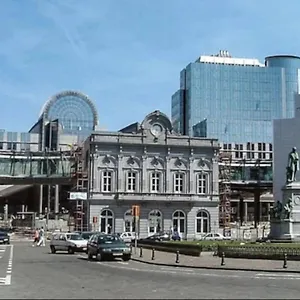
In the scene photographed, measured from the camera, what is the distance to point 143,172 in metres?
85.6

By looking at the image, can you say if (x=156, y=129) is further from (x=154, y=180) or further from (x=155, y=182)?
(x=155, y=182)

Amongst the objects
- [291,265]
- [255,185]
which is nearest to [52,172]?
[255,185]

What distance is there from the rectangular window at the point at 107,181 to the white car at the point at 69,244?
36.4 m

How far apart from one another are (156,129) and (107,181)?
34.9ft

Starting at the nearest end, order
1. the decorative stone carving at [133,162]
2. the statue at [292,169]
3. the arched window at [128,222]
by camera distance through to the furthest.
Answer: the statue at [292,169], the arched window at [128,222], the decorative stone carving at [133,162]

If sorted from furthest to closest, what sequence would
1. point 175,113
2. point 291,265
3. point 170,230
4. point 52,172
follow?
point 175,113 < point 52,172 < point 170,230 < point 291,265

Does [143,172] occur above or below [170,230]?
above

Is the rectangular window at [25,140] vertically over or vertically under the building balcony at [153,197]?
over

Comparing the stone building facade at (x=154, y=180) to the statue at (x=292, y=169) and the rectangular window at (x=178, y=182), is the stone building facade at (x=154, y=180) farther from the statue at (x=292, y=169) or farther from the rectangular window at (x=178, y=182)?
the statue at (x=292, y=169)

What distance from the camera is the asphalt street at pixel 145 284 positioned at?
1673cm

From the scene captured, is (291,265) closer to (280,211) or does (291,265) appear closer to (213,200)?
(280,211)

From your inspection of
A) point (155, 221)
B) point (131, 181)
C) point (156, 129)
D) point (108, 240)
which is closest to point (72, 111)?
point (156, 129)

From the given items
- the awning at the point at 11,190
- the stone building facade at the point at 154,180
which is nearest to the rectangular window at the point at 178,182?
the stone building facade at the point at 154,180

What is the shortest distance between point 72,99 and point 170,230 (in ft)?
194
